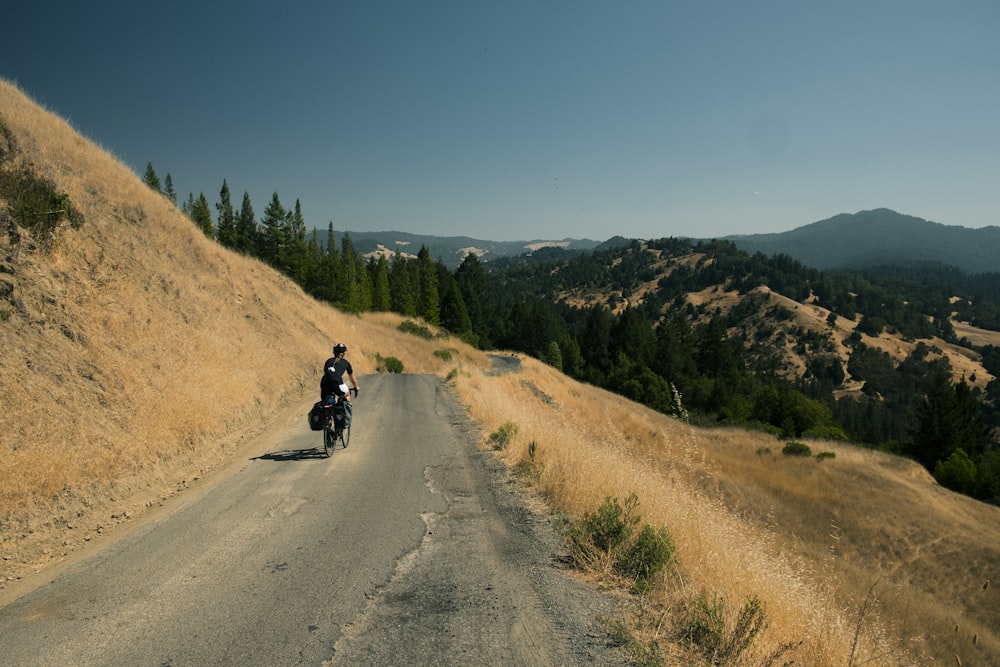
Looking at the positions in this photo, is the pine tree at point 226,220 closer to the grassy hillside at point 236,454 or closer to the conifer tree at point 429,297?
the conifer tree at point 429,297

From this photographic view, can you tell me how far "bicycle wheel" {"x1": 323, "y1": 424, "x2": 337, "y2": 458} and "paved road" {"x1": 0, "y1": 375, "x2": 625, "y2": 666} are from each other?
2.29m

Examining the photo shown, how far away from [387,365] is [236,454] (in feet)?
72.9

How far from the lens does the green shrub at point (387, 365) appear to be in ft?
107

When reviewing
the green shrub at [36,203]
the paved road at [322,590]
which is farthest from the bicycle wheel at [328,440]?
the green shrub at [36,203]

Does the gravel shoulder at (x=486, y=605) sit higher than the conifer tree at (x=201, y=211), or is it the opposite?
the conifer tree at (x=201, y=211)

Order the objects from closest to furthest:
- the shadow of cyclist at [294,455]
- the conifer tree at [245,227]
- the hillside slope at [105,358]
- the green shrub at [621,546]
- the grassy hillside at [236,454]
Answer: the grassy hillside at [236,454], the green shrub at [621,546], the hillside slope at [105,358], the shadow of cyclist at [294,455], the conifer tree at [245,227]

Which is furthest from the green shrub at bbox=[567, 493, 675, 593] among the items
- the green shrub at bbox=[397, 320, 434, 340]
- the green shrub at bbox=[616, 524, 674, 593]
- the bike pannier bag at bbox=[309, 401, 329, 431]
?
the green shrub at bbox=[397, 320, 434, 340]

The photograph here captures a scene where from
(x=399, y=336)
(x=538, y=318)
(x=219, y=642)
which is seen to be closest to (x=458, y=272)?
(x=538, y=318)

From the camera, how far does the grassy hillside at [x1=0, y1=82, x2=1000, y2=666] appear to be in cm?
498

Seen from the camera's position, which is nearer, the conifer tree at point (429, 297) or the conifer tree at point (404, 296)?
the conifer tree at point (429, 297)

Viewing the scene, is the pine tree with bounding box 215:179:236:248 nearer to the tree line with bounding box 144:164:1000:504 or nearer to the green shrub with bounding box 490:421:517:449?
the tree line with bounding box 144:164:1000:504

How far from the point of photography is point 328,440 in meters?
10.8

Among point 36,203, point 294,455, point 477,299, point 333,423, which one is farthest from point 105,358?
point 477,299

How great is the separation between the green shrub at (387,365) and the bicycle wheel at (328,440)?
71.4 feet
